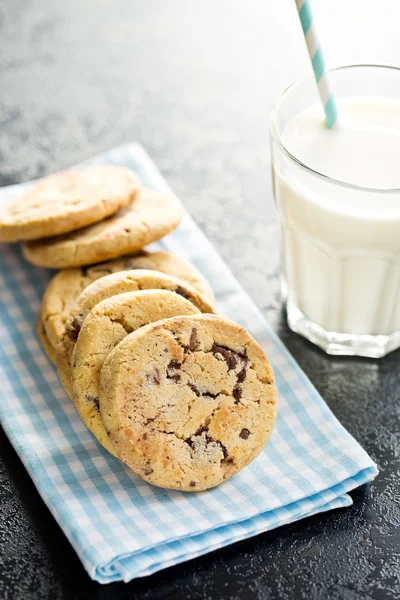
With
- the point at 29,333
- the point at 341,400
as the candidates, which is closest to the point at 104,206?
the point at 29,333

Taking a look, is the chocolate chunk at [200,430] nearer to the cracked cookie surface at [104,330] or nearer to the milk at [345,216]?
the cracked cookie surface at [104,330]

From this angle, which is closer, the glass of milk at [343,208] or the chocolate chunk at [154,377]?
the chocolate chunk at [154,377]

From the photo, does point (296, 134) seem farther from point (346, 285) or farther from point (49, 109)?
point (49, 109)

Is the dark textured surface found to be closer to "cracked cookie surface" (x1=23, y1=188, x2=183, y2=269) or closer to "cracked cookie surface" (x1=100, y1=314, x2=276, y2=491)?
"cracked cookie surface" (x1=100, y1=314, x2=276, y2=491)

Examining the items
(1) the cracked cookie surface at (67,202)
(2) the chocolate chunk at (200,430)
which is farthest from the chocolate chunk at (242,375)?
(1) the cracked cookie surface at (67,202)

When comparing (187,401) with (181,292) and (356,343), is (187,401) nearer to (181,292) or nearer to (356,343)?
(181,292)

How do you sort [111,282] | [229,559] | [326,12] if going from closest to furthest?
[229,559] < [111,282] < [326,12]

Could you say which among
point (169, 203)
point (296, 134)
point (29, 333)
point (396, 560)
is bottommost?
point (396, 560)
